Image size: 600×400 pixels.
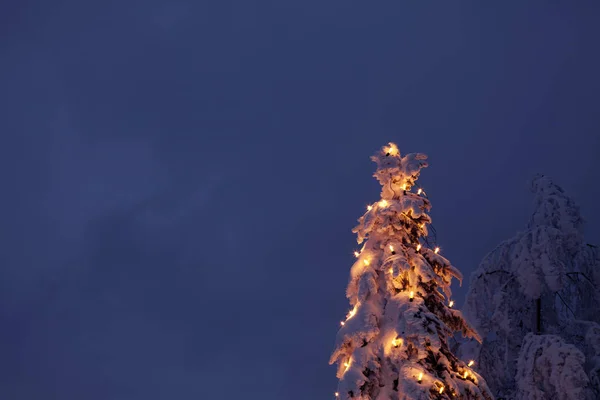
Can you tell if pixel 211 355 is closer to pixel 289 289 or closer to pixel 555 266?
pixel 289 289

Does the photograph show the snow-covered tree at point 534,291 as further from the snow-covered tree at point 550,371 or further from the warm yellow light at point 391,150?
the warm yellow light at point 391,150

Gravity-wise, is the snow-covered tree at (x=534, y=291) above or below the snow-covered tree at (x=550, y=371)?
above

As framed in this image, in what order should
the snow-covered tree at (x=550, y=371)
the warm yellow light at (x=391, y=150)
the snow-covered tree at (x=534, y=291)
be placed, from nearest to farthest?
the warm yellow light at (x=391, y=150) < the snow-covered tree at (x=550, y=371) < the snow-covered tree at (x=534, y=291)

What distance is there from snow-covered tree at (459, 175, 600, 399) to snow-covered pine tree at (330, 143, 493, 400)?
4126mm

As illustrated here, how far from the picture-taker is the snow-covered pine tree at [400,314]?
10.5 metres

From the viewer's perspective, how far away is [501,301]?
51.4ft

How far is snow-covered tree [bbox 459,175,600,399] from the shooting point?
1496 centimetres

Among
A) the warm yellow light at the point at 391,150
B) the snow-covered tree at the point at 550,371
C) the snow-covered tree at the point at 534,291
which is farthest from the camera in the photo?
the snow-covered tree at the point at 534,291

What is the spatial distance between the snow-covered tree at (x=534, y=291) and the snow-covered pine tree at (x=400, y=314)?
13.5ft

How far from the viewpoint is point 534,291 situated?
15.0 meters

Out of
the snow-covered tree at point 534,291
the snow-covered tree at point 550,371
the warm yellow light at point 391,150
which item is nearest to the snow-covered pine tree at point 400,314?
the warm yellow light at point 391,150

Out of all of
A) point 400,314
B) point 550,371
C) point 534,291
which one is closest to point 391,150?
point 400,314

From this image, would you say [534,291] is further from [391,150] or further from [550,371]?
[391,150]

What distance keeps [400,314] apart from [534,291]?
19.0 feet
